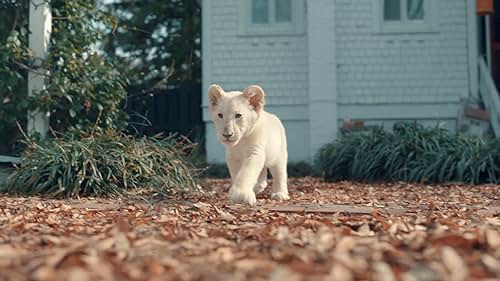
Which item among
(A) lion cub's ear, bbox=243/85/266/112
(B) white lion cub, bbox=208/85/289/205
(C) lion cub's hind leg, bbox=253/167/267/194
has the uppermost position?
(A) lion cub's ear, bbox=243/85/266/112

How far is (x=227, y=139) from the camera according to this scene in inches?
218

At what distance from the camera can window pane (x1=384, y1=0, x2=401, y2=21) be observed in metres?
11.7

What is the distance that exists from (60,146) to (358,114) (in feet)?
19.6

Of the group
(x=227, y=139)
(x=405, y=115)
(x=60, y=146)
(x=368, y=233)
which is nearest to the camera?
(x=368, y=233)

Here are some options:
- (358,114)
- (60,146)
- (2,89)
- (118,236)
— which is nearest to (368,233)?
(118,236)

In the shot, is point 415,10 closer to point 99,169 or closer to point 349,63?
point 349,63

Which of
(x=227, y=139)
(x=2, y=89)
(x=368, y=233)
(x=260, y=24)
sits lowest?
(x=368, y=233)

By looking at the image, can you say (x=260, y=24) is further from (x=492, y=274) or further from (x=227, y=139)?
(x=492, y=274)

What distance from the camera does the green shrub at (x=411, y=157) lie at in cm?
867

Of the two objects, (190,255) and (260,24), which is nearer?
(190,255)

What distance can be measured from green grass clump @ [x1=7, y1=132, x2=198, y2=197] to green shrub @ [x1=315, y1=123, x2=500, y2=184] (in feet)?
9.80

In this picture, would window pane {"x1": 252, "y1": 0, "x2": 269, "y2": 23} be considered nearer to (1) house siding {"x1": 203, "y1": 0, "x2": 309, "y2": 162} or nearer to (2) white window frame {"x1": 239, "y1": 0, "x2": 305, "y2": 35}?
(2) white window frame {"x1": 239, "y1": 0, "x2": 305, "y2": 35}

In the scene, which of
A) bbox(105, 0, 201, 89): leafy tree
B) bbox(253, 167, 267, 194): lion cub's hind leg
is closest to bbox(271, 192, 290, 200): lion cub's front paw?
bbox(253, 167, 267, 194): lion cub's hind leg

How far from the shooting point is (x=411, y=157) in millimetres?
9125
